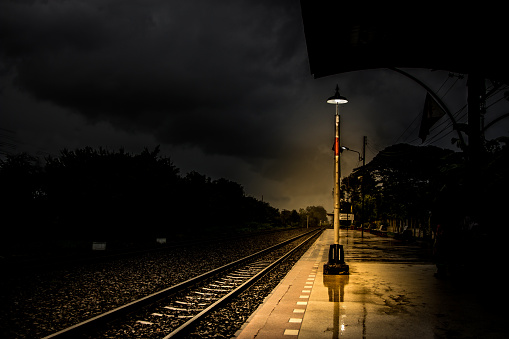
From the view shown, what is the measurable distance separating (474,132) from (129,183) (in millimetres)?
24736

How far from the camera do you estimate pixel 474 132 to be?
11203mm

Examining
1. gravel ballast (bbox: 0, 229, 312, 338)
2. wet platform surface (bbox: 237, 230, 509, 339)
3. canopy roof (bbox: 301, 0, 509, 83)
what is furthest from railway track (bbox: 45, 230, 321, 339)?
canopy roof (bbox: 301, 0, 509, 83)

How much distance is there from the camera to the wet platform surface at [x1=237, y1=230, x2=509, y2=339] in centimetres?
643

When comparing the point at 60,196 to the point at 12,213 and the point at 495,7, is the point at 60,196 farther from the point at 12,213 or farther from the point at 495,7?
the point at 495,7

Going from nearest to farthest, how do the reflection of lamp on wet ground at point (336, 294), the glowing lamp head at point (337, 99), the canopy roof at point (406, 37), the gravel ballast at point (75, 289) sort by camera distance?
1. the canopy roof at point (406, 37)
2. the reflection of lamp on wet ground at point (336, 294)
3. the gravel ballast at point (75, 289)
4. the glowing lamp head at point (337, 99)

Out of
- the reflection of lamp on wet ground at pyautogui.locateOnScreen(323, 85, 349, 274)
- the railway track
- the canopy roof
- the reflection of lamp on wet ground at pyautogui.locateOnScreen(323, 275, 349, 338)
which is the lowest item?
the railway track

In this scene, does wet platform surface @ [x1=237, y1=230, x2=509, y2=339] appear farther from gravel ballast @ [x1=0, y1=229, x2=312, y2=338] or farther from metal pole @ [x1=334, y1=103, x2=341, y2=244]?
gravel ballast @ [x1=0, y1=229, x2=312, y2=338]

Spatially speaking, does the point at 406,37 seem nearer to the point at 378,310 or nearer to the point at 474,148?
the point at 474,148

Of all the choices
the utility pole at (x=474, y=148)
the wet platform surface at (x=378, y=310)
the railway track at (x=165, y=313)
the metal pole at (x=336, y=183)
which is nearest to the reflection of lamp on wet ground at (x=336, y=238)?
the metal pole at (x=336, y=183)

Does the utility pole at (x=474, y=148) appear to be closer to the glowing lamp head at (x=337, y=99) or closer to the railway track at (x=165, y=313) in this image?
the glowing lamp head at (x=337, y=99)

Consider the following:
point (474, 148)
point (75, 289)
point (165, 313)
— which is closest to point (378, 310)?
point (165, 313)

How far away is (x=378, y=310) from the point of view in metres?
7.96

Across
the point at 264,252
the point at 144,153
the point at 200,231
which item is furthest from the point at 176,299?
the point at 200,231

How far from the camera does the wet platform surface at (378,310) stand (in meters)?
6.43
